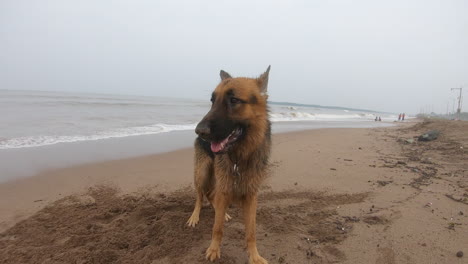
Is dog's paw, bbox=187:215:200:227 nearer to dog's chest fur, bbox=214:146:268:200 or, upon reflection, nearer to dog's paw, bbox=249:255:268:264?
dog's chest fur, bbox=214:146:268:200

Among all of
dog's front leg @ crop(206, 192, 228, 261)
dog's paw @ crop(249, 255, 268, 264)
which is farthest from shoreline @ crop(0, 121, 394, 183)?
dog's paw @ crop(249, 255, 268, 264)

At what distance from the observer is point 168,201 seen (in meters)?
4.31

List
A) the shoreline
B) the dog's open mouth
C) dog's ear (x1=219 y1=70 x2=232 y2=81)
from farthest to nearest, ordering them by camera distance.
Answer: the shoreline
dog's ear (x1=219 y1=70 x2=232 y2=81)
the dog's open mouth

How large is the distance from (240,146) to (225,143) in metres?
0.27

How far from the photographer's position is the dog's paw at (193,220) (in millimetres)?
3529

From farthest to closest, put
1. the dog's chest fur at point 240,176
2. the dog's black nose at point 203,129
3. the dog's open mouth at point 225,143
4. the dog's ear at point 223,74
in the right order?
the dog's ear at point 223,74 → the dog's chest fur at point 240,176 → the dog's open mouth at point 225,143 → the dog's black nose at point 203,129

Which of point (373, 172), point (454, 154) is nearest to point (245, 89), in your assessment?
point (373, 172)

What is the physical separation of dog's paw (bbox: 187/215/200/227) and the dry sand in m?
0.08

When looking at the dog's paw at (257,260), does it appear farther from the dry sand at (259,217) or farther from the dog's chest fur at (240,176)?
the dog's chest fur at (240,176)

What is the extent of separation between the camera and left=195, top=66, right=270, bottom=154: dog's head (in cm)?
244

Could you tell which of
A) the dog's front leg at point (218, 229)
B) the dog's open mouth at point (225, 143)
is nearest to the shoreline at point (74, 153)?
the dog's front leg at point (218, 229)

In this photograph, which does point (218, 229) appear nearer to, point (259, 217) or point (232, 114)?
point (259, 217)

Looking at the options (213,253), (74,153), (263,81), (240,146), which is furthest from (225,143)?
(74,153)

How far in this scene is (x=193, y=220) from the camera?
11.8ft
